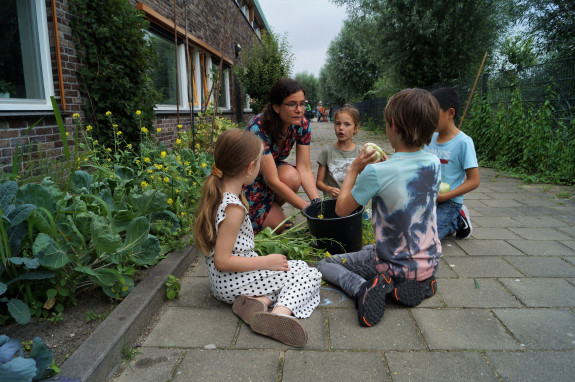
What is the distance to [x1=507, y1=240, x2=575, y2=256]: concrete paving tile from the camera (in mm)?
3021

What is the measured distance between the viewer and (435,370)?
1.61 meters

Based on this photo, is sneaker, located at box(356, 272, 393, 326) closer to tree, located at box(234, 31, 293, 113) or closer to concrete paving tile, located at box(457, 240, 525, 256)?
concrete paving tile, located at box(457, 240, 525, 256)

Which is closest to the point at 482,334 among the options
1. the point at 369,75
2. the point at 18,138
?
the point at 18,138

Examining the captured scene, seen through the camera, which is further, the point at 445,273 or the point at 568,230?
the point at 568,230

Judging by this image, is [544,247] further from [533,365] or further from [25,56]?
[25,56]

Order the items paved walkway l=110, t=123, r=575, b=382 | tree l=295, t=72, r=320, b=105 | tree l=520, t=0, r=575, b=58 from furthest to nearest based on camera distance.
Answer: tree l=295, t=72, r=320, b=105
tree l=520, t=0, r=575, b=58
paved walkway l=110, t=123, r=575, b=382

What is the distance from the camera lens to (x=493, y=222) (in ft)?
13.0

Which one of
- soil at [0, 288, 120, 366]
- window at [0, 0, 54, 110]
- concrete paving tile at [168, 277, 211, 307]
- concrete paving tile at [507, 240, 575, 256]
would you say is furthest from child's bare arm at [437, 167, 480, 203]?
window at [0, 0, 54, 110]

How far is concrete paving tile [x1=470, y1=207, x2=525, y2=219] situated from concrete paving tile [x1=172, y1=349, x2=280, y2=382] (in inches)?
132

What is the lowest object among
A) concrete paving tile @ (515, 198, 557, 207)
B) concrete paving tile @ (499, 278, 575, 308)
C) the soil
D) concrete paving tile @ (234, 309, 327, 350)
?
concrete paving tile @ (234, 309, 327, 350)

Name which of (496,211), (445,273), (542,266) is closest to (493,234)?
(542,266)

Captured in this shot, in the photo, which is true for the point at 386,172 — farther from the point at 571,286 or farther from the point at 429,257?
the point at 571,286

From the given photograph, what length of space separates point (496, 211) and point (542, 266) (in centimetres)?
180

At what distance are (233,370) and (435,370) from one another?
2.79ft
